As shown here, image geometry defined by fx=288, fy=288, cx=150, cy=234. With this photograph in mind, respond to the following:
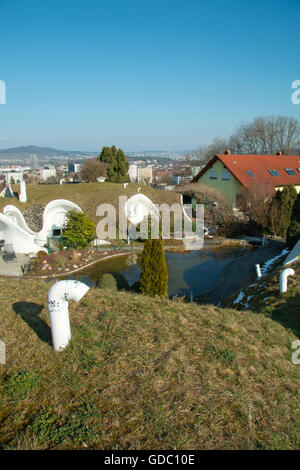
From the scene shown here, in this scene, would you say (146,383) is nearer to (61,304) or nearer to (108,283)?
(61,304)

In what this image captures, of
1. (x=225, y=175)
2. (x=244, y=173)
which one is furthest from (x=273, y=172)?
(x=225, y=175)

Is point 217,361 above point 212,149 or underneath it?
underneath

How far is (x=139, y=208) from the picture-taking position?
20328 millimetres

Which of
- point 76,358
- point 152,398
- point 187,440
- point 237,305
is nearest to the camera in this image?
point 187,440

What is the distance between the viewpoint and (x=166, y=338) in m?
4.55

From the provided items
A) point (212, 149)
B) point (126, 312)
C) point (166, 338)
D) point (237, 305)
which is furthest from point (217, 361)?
point (212, 149)

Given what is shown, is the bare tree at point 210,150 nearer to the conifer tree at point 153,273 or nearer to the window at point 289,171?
the window at point 289,171

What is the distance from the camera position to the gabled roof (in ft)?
77.2

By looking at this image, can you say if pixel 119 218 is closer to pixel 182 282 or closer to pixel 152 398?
pixel 182 282

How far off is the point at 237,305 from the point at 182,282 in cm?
345

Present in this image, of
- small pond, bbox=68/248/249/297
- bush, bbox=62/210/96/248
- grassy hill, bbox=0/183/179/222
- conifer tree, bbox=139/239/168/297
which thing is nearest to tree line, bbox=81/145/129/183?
grassy hill, bbox=0/183/179/222

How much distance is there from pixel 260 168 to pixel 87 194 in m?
15.2

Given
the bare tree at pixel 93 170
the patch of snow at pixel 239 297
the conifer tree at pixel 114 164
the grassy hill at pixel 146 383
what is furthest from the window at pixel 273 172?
the grassy hill at pixel 146 383

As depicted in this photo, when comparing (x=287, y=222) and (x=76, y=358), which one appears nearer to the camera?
(x=76, y=358)
